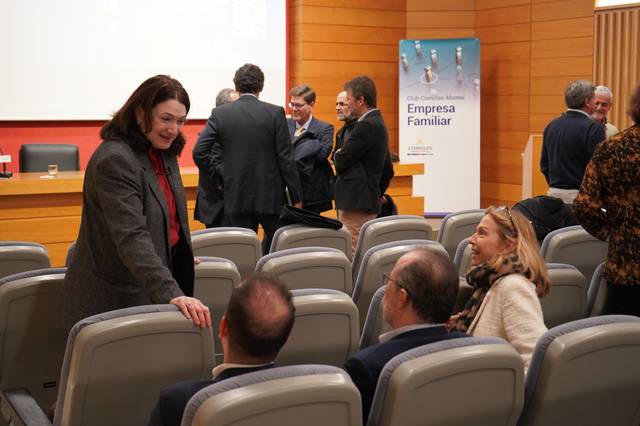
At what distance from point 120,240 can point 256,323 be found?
84 cm

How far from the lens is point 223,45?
985 centimetres

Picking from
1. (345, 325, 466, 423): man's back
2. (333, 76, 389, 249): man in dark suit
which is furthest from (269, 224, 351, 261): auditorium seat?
(345, 325, 466, 423): man's back

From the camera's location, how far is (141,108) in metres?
2.88

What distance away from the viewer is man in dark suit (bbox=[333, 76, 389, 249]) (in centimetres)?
574

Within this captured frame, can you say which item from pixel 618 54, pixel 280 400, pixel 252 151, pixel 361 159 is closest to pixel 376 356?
pixel 280 400

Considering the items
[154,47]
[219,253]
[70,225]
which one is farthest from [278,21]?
[219,253]

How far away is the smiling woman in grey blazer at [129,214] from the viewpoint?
2.75 metres

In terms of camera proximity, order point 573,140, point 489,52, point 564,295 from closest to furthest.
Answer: point 564,295, point 573,140, point 489,52

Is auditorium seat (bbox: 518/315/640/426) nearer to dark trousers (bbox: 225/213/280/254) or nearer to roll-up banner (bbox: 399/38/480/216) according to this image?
dark trousers (bbox: 225/213/280/254)

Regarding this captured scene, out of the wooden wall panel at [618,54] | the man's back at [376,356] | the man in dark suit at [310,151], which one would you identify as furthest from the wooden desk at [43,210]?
the wooden wall panel at [618,54]

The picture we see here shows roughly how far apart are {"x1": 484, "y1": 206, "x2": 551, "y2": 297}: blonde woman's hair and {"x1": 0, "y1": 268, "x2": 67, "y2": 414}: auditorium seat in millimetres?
1570

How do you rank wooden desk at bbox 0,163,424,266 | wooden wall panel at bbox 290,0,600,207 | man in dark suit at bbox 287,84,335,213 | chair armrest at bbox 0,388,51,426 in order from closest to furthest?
1. chair armrest at bbox 0,388,51,426
2. wooden desk at bbox 0,163,424,266
3. man in dark suit at bbox 287,84,335,213
4. wooden wall panel at bbox 290,0,600,207

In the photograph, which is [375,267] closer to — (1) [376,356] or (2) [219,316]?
(2) [219,316]

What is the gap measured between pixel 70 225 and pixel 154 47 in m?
3.28
